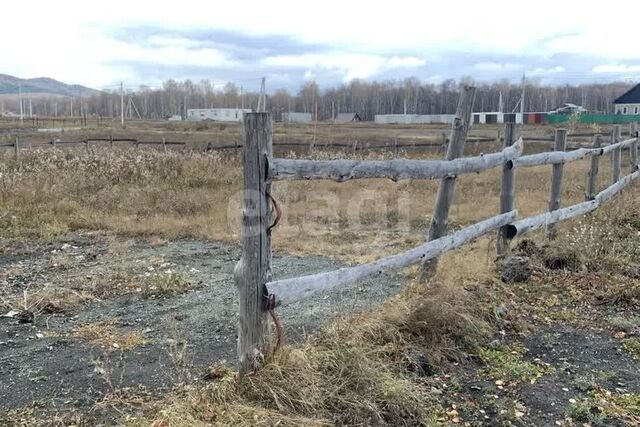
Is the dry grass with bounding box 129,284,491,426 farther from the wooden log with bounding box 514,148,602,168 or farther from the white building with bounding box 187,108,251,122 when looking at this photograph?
the white building with bounding box 187,108,251,122

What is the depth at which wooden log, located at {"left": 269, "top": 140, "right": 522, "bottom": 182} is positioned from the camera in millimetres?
3309

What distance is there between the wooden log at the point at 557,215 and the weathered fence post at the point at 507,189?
0.36ft

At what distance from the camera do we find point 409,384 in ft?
11.4

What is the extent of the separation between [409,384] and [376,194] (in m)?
10.1

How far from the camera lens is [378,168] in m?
4.16

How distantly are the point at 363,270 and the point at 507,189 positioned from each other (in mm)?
2972

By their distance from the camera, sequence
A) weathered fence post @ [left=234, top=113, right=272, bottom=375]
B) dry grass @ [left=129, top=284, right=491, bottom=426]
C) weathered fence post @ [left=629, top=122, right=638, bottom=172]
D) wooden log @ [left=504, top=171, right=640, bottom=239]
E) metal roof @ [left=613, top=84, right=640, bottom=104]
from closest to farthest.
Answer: dry grass @ [left=129, top=284, right=491, bottom=426], weathered fence post @ [left=234, top=113, right=272, bottom=375], wooden log @ [left=504, top=171, right=640, bottom=239], weathered fence post @ [left=629, top=122, right=638, bottom=172], metal roof @ [left=613, top=84, right=640, bottom=104]

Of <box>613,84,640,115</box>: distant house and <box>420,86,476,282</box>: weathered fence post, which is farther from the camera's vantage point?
<box>613,84,640,115</box>: distant house

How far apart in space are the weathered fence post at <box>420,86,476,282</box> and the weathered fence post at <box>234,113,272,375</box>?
2401 mm

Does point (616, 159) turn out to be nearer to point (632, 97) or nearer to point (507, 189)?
point (507, 189)

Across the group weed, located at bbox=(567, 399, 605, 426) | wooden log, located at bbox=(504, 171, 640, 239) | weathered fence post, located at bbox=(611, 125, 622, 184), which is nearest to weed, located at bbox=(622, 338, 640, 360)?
weed, located at bbox=(567, 399, 605, 426)

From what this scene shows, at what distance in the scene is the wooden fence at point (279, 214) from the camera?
312 cm

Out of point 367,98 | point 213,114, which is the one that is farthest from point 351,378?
point 367,98

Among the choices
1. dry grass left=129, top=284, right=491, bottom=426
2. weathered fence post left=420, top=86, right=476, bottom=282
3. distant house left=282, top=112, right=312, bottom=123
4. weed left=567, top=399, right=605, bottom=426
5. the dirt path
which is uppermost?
distant house left=282, top=112, right=312, bottom=123
